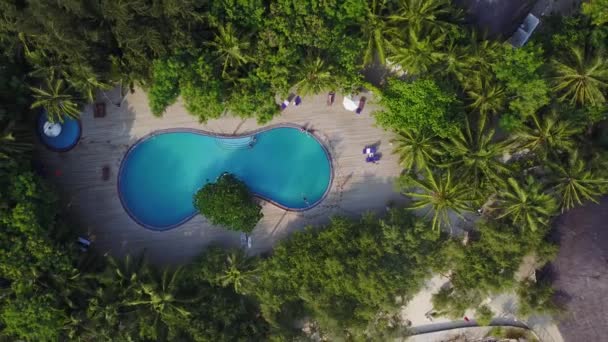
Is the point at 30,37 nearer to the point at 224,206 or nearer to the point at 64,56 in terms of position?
the point at 64,56

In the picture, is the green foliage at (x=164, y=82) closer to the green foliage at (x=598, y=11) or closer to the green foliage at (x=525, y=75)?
the green foliage at (x=525, y=75)

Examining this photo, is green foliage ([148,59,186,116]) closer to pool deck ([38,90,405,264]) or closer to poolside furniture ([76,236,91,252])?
pool deck ([38,90,405,264])

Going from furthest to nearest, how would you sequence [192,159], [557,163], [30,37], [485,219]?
[192,159] < [485,219] < [557,163] < [30,37]

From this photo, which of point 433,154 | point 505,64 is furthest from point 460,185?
point 505,64

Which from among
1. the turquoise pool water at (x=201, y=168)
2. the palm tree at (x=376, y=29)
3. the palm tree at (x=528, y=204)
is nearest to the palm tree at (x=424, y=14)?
the palm tree at (x=376, y=29)

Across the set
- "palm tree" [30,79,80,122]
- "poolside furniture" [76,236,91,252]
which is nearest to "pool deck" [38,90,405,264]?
"poolside furniture" [76,236,91,252]

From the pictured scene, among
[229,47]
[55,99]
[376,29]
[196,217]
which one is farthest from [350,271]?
[55,99]
